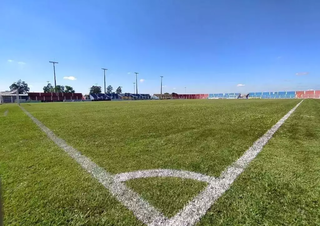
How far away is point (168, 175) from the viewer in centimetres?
192

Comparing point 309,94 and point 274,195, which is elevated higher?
point 309,94

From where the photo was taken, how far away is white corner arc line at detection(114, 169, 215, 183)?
1.85 m

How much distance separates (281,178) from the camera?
1.81 meters

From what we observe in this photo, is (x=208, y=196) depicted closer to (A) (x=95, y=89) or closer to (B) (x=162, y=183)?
(B) (x=162, y=183)

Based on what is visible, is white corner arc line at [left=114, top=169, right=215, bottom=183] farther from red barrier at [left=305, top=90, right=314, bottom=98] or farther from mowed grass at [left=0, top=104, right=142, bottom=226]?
red barrier at [left=305, top=90, right=314, bottom=98]

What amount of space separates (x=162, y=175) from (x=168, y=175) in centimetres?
7

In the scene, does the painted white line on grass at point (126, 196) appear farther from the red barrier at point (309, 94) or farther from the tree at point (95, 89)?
the tree at point (95, 89)

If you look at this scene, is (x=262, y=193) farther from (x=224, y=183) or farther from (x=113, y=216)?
(x=113, y=216)

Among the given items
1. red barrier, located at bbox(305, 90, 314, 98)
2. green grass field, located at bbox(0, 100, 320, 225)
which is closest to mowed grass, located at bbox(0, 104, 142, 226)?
green grass field, located at bbox(0, 100, 320, 225)

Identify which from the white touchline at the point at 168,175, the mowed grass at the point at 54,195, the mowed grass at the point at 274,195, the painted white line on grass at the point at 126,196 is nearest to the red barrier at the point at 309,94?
the mowed grass at the point at 274,195

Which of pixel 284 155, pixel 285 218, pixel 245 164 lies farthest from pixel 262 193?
pixel 284 155

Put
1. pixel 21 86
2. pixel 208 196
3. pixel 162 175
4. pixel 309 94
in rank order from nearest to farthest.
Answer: pixel 208 196, pixel 162 175, pixel 309 94, pixel 21 86

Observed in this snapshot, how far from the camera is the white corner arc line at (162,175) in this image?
1.85m

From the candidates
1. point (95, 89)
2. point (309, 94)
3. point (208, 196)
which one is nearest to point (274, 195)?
point (208, 196)
